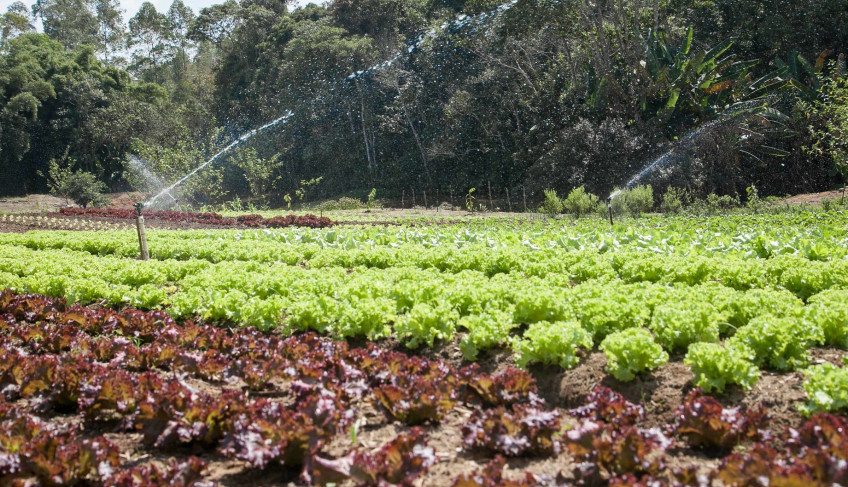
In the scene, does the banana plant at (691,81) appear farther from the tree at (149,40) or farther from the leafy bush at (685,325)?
the tree at (149,40)

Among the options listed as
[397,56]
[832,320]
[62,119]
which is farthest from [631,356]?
[62,119]

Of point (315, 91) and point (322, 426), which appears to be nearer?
point (322, 426)

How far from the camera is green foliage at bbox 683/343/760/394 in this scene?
438 centimetres

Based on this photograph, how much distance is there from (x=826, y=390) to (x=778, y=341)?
83cm

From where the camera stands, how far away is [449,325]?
19.5 feet

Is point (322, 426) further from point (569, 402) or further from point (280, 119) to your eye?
point (280, 119)

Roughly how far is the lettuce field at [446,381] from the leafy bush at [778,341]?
0.02m

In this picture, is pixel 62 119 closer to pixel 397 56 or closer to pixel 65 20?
pixel 397 56

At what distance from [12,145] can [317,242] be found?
4214 cm

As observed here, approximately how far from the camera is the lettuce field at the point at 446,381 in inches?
140

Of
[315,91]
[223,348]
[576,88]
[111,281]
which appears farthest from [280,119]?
[223,348]

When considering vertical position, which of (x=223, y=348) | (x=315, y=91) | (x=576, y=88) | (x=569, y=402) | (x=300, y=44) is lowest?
(x=569, y=402)

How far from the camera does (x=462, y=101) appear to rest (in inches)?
1449

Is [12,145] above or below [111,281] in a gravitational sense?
above
